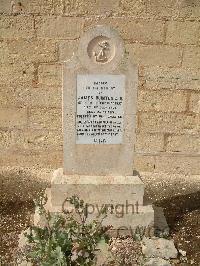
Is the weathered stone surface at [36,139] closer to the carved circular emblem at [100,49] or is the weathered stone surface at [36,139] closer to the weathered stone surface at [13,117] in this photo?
the weathered stone surface at [13,117]

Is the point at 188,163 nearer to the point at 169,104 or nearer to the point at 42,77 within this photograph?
the point at 169,104

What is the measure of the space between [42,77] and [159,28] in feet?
4.86

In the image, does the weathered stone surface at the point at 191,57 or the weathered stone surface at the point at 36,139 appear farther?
the weathered stone surface at the point at 36,139

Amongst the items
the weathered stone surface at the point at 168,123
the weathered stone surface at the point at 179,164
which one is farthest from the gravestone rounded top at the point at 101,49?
the weathered stone surface at the point at 179,164

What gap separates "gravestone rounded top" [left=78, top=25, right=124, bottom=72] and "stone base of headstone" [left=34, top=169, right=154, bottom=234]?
107 centimetres

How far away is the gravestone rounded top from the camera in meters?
3.86

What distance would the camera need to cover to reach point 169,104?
5262 mm

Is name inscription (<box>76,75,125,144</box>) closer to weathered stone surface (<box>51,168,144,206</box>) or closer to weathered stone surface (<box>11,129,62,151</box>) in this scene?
weathered stone surface (<box>51,168,144,206</box>)

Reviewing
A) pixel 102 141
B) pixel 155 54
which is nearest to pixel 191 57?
pixel 155 54

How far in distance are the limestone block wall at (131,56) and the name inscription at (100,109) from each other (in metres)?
1.23

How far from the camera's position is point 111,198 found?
411 cm

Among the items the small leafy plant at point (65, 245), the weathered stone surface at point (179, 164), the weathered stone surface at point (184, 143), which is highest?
the weathered stone surface at point (184, 143)

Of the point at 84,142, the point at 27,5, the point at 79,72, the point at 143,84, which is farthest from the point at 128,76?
the point at 27,5

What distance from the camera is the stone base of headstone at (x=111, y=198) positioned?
407cm
